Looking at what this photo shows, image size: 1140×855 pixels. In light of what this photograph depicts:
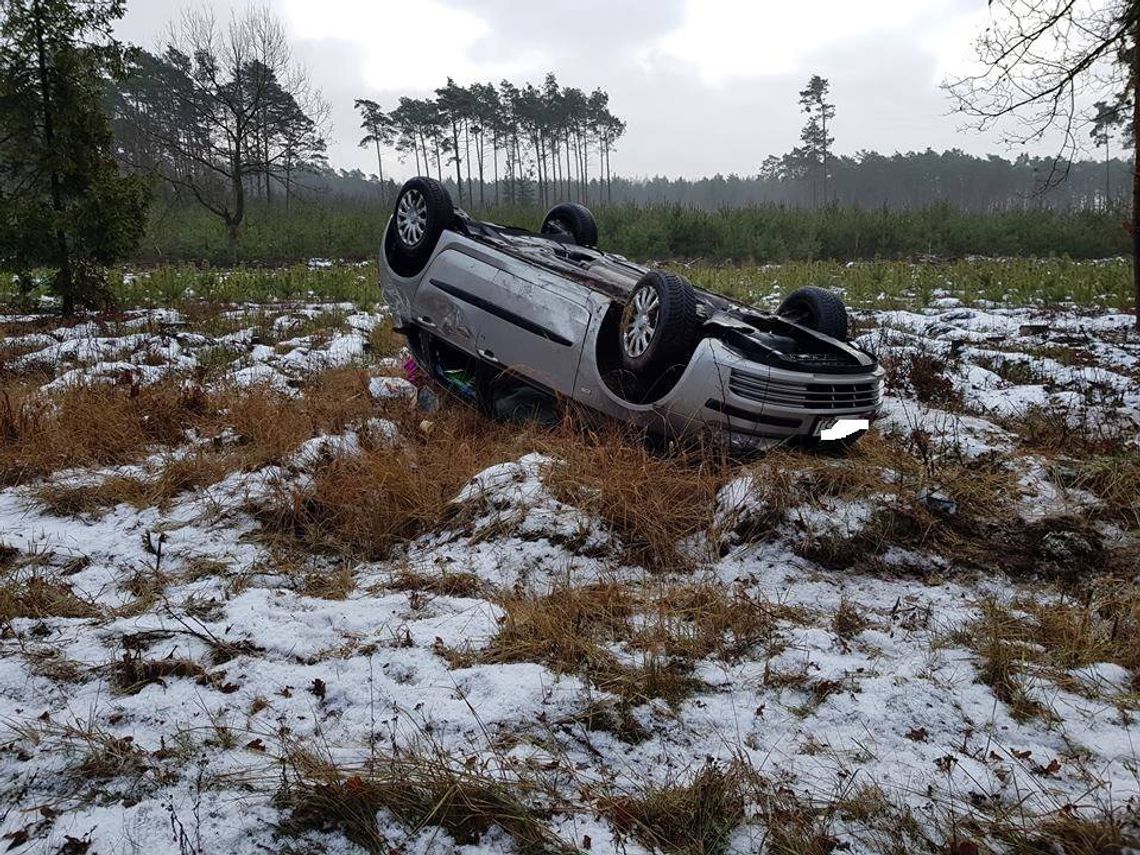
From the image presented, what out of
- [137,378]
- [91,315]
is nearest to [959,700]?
[137,378]

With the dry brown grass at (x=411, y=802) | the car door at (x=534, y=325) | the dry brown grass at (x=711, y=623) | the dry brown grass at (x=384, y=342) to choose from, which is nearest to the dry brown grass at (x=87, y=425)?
the car door at (x=534, y=325)

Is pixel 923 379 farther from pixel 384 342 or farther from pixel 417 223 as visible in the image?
pixel 384 342

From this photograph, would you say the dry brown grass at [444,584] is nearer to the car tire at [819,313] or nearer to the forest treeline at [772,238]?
the car tire at [819,313]

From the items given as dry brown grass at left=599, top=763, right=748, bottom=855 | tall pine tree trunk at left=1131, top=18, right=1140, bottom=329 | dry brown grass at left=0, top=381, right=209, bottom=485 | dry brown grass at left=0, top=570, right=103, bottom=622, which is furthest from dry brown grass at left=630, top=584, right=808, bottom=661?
tall pine tree trunk at left=1131, top=18, right=1140, bottom=329

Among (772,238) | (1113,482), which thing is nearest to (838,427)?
(1113,482)

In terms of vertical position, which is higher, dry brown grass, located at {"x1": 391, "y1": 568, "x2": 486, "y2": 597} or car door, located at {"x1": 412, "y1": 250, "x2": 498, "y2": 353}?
car door, located at {"x1": 412, "y1": 250, "x2": 498, "y2": 353}

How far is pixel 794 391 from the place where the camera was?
371 centimetres

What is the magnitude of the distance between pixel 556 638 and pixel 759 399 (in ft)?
6.07

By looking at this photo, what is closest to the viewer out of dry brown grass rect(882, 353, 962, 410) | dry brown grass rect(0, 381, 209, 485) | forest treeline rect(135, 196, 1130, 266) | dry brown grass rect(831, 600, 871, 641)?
dry brown grass rect(831, 600, 871, 641)

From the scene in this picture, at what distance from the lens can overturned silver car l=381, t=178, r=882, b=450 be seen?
3.77 m

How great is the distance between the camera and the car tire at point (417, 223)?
17.4 ft

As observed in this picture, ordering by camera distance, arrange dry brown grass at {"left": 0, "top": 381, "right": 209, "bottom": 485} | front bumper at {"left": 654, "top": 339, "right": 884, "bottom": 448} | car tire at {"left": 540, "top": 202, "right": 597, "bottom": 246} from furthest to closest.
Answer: car tire at {"left": 540, "top": 202, "right": 597, "bottom": 246} → dry brown grass at {"left": 0, "top": 381, "right": 209, "bottom": 485} → front bumper at {"left": 654, "top": 339, "right": 884, "bottom": 448}

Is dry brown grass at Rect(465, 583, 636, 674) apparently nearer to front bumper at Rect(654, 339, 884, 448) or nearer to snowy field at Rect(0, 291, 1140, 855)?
snowy field at Rect(0, 291, 1140, 855)

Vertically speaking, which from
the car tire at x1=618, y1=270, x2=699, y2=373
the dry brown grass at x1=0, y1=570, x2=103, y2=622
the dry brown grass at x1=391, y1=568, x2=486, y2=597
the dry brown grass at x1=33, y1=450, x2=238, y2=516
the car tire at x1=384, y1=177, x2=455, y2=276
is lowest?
the dry brown grass at x1=391, y1=568, x2=486, y2=597
